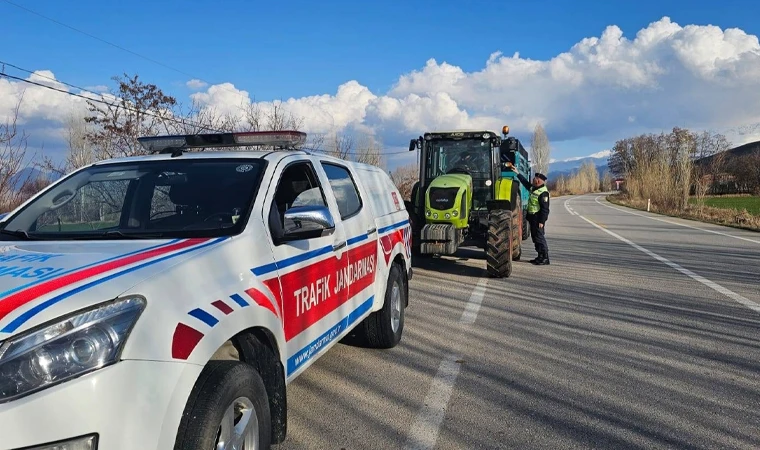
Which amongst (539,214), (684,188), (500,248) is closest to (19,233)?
(500,248)

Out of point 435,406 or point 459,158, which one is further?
point 459,158

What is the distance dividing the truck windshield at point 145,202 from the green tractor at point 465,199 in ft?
20.5

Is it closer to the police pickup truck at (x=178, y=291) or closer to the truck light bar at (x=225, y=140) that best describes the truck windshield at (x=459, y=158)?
the police pickup truck at (x=178, y=291)

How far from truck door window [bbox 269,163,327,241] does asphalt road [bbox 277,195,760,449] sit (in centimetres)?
149

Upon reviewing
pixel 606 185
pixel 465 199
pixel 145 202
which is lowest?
pixel 606 185

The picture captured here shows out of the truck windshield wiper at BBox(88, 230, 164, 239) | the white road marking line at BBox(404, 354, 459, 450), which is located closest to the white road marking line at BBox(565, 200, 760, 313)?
the white road marking line at BBox(404, 354, 459, 450)

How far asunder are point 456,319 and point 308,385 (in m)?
2.75

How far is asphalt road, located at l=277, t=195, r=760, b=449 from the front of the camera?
380cm

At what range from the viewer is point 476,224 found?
10.8m

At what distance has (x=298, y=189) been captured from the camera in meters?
4.26

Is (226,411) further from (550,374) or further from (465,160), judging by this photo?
(465,160)

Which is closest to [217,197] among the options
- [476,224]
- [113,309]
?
[113,309]

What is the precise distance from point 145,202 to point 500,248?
6.82 m

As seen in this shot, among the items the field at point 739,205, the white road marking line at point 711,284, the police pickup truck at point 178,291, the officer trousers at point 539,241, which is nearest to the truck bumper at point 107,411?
the police pickup truck at point 178,291
